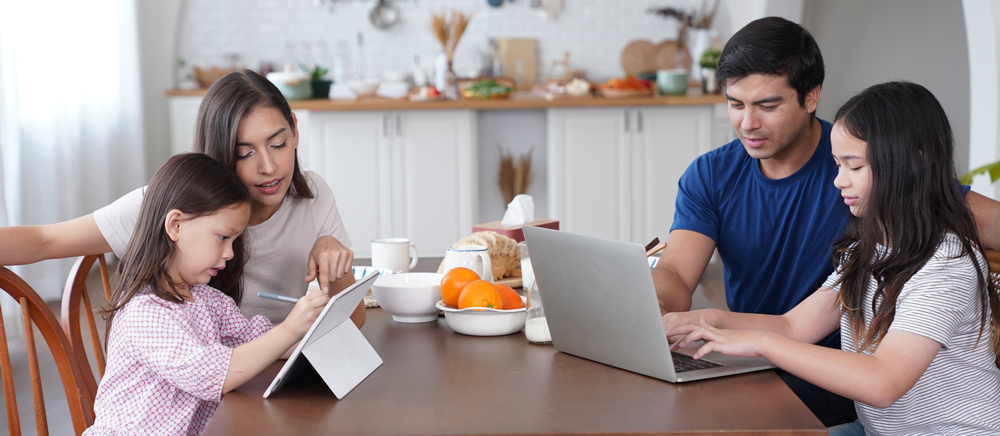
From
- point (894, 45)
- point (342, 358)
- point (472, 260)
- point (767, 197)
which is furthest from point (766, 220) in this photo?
point (894, 45)

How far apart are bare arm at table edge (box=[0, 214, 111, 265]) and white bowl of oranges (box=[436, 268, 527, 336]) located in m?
0.60

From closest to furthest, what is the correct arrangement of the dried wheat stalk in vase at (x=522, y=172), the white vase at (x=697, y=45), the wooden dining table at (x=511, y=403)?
the wooden dining table at (x=511, y=403), the dried wheat stalk in vase at (x=522, y=172), the white vase at (x=697, y=45)

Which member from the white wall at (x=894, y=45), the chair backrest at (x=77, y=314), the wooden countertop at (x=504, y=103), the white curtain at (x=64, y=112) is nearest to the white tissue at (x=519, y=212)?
the chair backrest at (x=77, y=314)

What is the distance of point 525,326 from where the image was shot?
1.24m

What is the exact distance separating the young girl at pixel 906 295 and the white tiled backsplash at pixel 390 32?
170 inches

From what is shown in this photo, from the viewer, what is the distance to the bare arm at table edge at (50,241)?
1221 mm

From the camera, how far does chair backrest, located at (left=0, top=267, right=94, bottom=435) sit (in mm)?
1200

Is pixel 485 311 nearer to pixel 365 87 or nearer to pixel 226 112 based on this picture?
pixel 226 112

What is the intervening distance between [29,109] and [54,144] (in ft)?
0.64

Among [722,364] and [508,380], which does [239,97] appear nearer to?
[508,380]

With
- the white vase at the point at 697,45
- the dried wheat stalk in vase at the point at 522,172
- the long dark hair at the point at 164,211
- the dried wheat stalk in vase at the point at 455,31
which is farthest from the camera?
the white vase at the point at 697,45

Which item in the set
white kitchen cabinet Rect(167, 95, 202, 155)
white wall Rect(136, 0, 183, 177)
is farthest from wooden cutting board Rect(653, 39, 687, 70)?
white wall Rect(136, 0, 183, 177)

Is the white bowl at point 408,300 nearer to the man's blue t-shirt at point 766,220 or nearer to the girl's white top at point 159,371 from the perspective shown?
the girl's white top at point 159,371

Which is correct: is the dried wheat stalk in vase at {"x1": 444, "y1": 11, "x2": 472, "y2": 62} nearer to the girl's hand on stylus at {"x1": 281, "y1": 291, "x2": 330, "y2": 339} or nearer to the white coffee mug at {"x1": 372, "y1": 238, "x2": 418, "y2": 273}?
the white coffee mug at {"x1": 372, "y1": 238, "x2": 418, "y2": 273}
